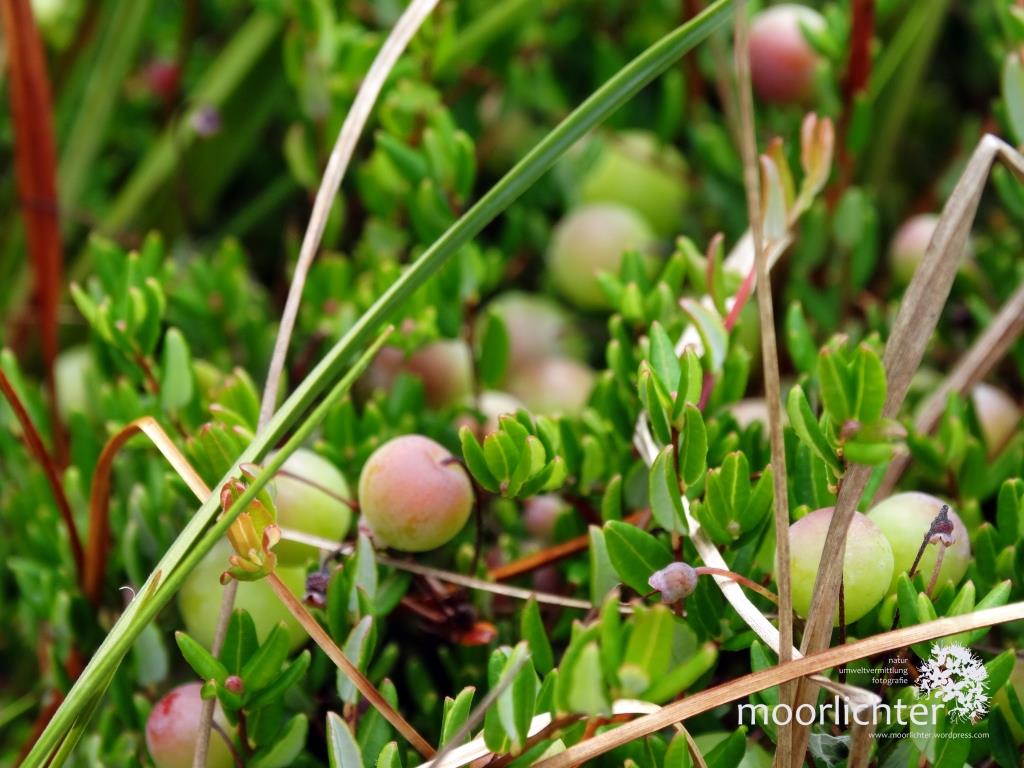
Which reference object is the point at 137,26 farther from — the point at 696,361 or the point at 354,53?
the point at 696,361

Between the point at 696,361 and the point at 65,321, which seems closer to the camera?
the point at 696,361

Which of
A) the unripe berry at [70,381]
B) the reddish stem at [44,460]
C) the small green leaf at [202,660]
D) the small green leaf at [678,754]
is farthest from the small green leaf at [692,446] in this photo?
the unripe berry at [70,381]

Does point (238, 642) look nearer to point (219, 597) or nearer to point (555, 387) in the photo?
point (219, 597)

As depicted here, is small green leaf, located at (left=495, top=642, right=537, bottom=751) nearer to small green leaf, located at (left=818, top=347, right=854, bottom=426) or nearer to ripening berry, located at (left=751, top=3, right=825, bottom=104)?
small green leaf, located at (left=818, top=347, right=854, bottom=426)

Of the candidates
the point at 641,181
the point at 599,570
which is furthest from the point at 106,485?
the point at 641,181

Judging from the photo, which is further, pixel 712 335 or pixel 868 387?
pixel 712 335

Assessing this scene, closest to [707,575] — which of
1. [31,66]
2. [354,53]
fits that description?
[354,53]

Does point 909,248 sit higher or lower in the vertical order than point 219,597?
higher
